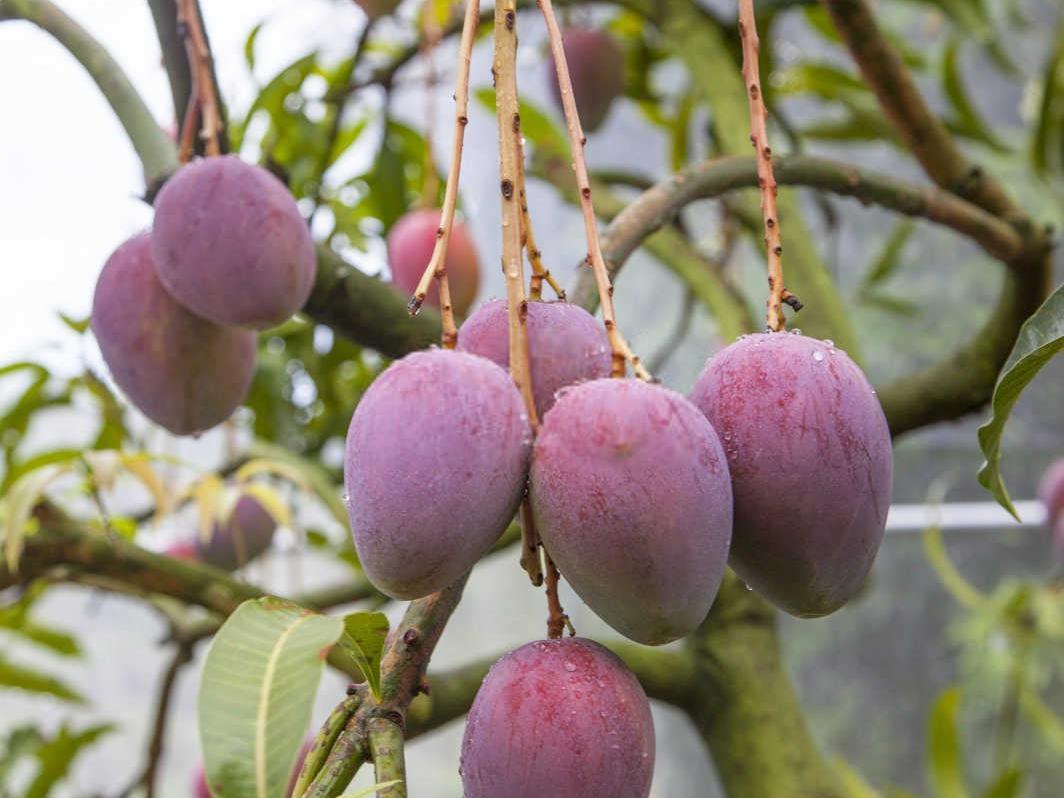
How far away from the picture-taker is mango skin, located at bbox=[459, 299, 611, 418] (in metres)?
0.25

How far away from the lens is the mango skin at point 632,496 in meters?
0.21

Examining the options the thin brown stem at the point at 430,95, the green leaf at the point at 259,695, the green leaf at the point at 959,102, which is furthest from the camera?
the green leaf at the point at 959,102

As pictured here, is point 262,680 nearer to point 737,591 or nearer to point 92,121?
point 737,591

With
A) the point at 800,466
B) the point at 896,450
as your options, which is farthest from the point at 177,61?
the point at 896,450

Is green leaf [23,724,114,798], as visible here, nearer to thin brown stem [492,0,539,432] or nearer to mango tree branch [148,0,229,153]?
mango tree branch [148,0,229,153]

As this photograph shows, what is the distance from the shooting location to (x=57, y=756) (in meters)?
0.77

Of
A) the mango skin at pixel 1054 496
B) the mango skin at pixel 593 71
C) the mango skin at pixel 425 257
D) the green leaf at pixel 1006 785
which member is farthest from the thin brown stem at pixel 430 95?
the mango skin at pixel 1054 496

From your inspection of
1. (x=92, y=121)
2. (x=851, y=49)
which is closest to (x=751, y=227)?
(x=851, y=49)

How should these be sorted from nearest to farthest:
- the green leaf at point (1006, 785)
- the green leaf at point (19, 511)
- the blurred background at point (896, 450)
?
the green leaf at point (19, 511), the green leaf at point (1006, 785), the blurred background at point (896, 450)

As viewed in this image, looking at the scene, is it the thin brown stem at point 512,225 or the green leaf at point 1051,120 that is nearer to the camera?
the thin brown stem at point 512,225

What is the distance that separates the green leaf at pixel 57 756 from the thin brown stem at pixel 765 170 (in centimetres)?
67

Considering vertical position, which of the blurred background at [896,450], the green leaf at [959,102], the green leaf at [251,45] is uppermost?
the green leaf at [251,45]

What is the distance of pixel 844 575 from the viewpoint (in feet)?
0.80

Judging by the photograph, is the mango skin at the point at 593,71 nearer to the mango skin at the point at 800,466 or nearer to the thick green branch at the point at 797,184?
the thick green branch at the point at 797,184
